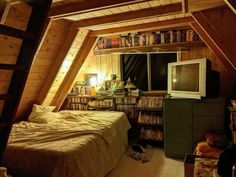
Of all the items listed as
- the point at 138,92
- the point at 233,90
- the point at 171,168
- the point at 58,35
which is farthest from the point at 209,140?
the point at 58,35

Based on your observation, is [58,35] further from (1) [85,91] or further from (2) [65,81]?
(1) [85,91]

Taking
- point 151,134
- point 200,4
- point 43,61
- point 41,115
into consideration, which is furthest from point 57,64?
point 200,4

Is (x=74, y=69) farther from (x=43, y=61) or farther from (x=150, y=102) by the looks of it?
(x=150, y=102)

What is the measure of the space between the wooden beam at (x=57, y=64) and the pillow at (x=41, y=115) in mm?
159

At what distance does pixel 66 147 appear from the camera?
237cm

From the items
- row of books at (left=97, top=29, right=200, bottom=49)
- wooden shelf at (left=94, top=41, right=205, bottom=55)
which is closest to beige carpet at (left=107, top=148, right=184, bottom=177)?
wooden shelf at (left=94, top=41, right=205, bottom=55)

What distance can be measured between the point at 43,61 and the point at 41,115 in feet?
3.19

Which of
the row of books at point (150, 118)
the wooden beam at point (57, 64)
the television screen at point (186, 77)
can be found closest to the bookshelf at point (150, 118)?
the row of books at point (150, 118)

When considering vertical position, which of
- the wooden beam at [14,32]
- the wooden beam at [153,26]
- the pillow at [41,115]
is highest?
the wooden beam at [153,26]

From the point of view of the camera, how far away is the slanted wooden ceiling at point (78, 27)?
2.44m

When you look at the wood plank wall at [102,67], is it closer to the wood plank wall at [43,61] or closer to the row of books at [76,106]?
the row of books at [76,106]

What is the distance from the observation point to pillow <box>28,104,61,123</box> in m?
3.62

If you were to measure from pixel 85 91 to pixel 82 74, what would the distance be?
0.41 m

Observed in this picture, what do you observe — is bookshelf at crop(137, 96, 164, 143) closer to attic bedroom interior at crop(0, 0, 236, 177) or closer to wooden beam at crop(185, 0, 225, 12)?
attic bedroom interior at crop(0, 0, 236, 177)
